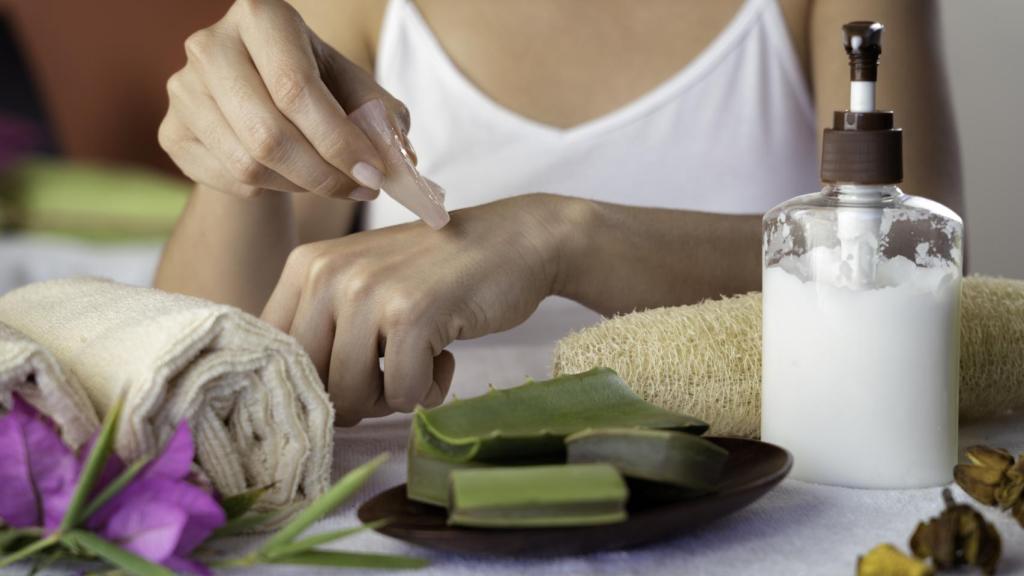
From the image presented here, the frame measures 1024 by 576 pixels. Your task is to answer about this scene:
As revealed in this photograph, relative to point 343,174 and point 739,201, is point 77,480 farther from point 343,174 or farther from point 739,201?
point 739,201

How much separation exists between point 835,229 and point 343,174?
0.80 ft

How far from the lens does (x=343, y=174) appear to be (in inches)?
21.9

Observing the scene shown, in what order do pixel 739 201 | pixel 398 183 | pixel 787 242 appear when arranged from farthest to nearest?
pixel 739 201
pixel 398 183
pixel 787 242

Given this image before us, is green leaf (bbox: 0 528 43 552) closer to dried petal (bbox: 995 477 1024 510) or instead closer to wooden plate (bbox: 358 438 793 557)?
wooden plate (bbox: 358 438 793 557)

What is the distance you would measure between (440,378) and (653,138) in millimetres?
530

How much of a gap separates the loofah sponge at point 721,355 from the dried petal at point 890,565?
177 mm

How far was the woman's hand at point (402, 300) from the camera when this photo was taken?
0.53 metres

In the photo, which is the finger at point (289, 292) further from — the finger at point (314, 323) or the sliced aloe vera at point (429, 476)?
the sliced aloe vera at point (429, 476)

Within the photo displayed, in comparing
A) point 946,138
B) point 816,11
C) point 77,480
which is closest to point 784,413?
point 77,480

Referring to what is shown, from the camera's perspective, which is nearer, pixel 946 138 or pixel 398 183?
pixel 398 183

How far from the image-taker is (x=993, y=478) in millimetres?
406

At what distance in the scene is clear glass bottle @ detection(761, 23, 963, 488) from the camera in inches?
16.6

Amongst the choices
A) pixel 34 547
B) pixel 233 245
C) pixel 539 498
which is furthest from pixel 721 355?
pixel 233 245

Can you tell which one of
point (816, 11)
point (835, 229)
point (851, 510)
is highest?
point (816, 11)
